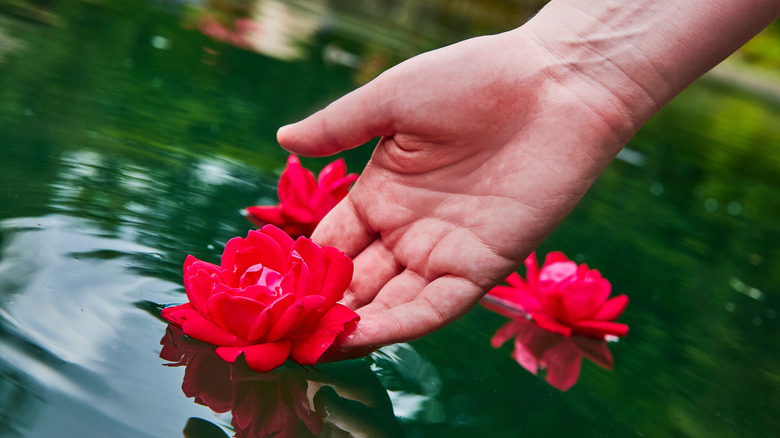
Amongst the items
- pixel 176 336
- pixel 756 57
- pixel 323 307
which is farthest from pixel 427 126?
pixel 756 57

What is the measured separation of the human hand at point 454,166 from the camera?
1663 mm

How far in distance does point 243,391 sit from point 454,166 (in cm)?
84

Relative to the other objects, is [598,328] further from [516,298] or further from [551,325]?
[516,298]

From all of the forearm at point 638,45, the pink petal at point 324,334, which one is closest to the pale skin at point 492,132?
the forearm at point 638,45

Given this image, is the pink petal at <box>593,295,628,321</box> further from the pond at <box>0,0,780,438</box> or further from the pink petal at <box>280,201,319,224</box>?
the pink petal at <box>280,201,319,224</box>

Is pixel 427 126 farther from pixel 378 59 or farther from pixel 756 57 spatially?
pixel 756 57

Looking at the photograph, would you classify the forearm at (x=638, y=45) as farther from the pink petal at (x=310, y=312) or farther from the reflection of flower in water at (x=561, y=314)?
the pink petal at (x=310, y=312)

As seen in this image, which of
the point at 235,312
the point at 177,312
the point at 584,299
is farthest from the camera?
the point at 584,299

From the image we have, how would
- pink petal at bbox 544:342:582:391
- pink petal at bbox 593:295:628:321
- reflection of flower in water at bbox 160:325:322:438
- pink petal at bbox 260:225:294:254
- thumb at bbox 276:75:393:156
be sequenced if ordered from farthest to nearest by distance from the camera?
pink petal at bbox 593:295:628:321, pink petal at bbox 544:342:582:391, thumb at bbox 276:75:393:156, pink petal at bbox 260:225:294:254, reflection of flower in water at bbox 160:325:322:438

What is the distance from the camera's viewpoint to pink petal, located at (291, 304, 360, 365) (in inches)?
51.9

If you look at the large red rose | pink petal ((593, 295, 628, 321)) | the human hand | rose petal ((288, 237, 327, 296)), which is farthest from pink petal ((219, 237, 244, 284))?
pink petal ((593, 295, 628, 321))

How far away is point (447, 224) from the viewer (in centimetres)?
181

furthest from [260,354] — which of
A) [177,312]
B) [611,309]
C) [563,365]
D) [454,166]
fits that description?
[611,309]

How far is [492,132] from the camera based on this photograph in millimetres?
1813
